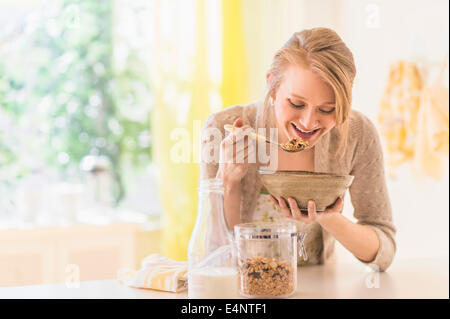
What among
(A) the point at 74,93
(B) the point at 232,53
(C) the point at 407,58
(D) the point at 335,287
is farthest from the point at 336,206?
(A) the point at 74,93

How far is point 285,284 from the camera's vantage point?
85 centimetres

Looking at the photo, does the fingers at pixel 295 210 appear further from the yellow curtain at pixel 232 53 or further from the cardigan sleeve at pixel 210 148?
the yellow curtain at pixel 232 53

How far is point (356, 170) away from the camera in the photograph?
3.83 ft

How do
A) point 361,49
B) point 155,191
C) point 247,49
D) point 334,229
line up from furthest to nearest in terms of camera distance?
point 155,191
point 247,49
point 361,49
point 334,229

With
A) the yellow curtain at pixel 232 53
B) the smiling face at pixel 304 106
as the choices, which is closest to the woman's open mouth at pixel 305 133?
the smiling face at pixel 304 106

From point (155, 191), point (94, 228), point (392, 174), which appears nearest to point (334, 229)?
point (392, 174)

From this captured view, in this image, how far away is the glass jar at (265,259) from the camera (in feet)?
2.74

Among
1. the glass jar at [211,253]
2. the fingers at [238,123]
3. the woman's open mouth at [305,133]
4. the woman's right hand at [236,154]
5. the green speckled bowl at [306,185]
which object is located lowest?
the glass jar at [211,253]

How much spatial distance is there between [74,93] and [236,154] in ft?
5.53

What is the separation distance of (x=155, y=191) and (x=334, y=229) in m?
1.71

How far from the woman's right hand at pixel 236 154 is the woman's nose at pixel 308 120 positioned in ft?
0.36

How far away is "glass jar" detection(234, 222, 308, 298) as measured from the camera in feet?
2.74
